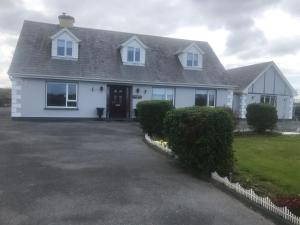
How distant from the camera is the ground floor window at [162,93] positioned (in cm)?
2532

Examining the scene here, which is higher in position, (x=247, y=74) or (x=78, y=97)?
(x=247, y=74)

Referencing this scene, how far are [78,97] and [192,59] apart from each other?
9864 mm

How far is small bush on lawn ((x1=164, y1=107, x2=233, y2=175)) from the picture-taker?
28.0 ft

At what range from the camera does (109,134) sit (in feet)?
52.7

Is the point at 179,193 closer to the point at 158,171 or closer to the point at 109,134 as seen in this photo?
the point at 158,171

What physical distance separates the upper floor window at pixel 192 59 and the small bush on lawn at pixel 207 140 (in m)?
18.6

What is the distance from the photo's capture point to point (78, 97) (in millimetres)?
23188

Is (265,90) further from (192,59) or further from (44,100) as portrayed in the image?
(44,100)

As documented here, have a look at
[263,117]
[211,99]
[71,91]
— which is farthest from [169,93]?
[263,117]

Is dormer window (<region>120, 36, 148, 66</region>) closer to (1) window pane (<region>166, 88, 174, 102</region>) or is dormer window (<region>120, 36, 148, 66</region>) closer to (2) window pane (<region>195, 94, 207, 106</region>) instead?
(1) window pane (<region>166, 88, 174, 102</region>)

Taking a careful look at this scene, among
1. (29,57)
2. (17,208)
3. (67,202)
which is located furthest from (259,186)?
(29,57)

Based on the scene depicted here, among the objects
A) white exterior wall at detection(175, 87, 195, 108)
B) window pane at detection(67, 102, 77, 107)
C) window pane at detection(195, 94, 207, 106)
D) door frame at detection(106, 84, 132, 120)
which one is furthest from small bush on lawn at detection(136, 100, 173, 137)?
window pane at detection(195, 94, 207, 106)

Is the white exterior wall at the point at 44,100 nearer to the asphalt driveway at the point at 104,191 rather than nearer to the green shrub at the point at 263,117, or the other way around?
the green shrub at the point at 263,117

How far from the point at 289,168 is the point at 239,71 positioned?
99.2ft
